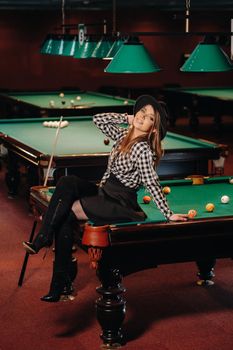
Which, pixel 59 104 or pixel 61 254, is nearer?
pixel 61 254

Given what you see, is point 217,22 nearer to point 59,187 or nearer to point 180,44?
point 180,44

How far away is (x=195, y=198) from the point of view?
4559 mm

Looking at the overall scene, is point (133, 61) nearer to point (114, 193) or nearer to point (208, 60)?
point (208, 60)

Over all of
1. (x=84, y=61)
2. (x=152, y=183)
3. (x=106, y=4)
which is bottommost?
(x=84, y=61)

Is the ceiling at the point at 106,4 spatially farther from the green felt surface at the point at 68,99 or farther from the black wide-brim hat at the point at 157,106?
the black wide-brim hat at the point at 157,106

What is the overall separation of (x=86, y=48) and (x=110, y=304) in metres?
4.22

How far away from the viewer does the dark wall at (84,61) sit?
14336 millimetres

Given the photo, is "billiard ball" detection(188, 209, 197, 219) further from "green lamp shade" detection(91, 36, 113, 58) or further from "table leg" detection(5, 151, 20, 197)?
"table leg" detection(5, 151, 20, 197)

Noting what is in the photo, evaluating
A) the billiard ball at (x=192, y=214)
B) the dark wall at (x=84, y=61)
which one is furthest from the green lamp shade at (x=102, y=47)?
the dark wall at (x=84, y=61)

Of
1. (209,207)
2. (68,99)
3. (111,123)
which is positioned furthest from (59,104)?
(209,207)

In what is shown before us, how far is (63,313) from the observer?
4.54m

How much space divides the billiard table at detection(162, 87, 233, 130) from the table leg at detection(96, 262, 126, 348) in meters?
7.83

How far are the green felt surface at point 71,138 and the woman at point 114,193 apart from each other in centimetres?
190

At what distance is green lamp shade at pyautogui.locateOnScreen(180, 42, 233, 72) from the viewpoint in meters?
4.79
